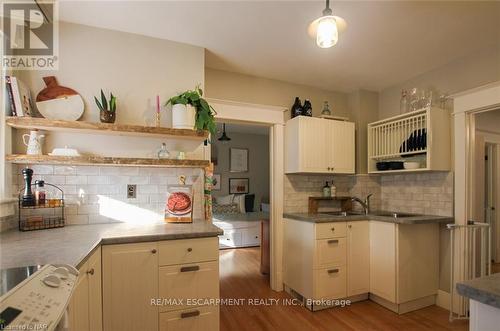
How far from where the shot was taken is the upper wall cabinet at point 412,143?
8.25 feet

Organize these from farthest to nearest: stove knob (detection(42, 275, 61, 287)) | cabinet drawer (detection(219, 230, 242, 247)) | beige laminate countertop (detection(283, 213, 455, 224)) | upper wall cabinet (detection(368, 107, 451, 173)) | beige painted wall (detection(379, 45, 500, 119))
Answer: cabinet drawer (detection(219, 230, 242, 247)) → upper wall cabinet (detection(368, 107, 451, 173)) → beige laminate countertop (detection(283, 213, 455, 224)) → beige painted wall (detection(379, 45, 500, 119)) → stove knob (detection(42, 275, 61, 287))

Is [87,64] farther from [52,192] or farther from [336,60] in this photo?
[336,60]

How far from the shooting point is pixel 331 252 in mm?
2576

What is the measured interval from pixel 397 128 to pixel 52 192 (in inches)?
133

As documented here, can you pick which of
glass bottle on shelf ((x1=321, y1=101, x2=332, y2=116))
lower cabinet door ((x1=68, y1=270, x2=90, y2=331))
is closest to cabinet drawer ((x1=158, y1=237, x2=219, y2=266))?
lower cabinet door ((x1=68, y1=270, x2=90, y2=331))

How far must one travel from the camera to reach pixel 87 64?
204 centimetres

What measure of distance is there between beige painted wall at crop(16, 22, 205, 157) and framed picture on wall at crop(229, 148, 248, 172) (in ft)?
12.8

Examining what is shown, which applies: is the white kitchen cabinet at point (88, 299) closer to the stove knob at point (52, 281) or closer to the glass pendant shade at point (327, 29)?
the stove knob at point (52, 281)

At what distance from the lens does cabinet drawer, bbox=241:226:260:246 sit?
16.1 feet

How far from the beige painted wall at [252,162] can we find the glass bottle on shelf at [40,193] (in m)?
4.21

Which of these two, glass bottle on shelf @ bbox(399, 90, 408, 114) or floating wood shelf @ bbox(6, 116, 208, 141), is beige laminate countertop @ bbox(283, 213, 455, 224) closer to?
glass bottle on shelf @ bbox(399, 90, 408, 114)

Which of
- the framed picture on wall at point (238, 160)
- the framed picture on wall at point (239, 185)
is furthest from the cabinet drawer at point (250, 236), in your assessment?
the framed picture on wall at point (238, 160)

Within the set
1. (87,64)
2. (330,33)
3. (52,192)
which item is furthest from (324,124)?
(52,192)

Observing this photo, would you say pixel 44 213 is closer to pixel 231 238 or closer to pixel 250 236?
pixel 231 238
